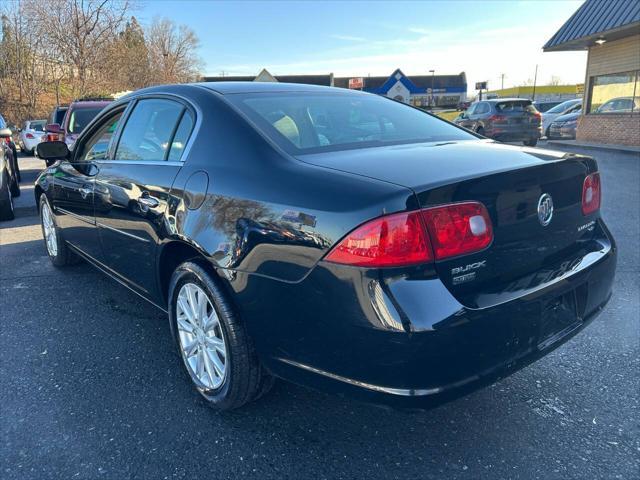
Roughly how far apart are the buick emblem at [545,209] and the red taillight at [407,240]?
482 mm

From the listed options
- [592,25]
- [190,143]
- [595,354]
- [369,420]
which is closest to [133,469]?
[369,420]

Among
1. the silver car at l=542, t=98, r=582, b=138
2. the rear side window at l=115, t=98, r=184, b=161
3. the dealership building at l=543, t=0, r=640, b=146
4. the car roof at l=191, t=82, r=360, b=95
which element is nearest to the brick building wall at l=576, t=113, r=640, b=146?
the dealership building at l=543, t=0, r=640, b=146

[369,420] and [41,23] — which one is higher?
[41,23]

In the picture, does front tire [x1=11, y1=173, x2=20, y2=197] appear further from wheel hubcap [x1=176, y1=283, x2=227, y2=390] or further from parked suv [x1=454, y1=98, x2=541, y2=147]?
parked suv [x1=454, y1=98, x2=541, y2=147]

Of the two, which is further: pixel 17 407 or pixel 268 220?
pixel 17 407

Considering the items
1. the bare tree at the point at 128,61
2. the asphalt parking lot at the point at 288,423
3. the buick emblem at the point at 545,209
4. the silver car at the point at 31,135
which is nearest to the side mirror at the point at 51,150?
the asphalt parking lot at the point at 288,423

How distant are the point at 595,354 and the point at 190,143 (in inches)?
104

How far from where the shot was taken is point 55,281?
454cm

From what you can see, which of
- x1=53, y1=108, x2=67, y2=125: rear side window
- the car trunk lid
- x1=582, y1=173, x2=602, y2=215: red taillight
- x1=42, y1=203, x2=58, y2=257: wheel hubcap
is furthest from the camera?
x1=53, y1=108, x2=67, y2=125: rear side window

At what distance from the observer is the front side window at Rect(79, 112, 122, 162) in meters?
3.60

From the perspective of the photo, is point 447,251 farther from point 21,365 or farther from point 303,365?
point 21,365

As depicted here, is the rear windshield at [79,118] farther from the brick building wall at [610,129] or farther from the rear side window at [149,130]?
the brick building wall at [610,129]

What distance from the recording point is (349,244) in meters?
1.79

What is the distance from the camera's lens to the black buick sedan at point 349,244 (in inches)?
69.7
